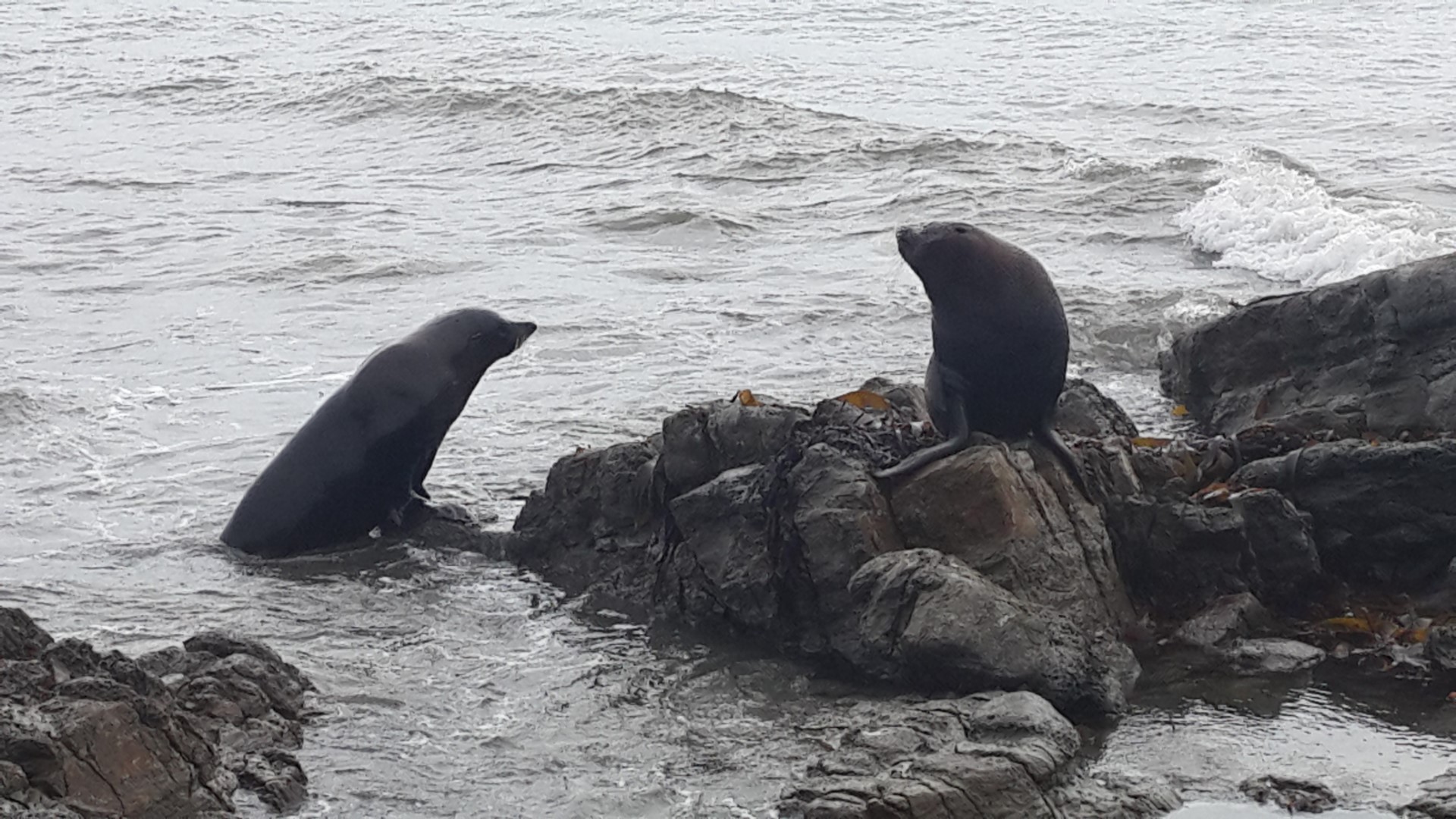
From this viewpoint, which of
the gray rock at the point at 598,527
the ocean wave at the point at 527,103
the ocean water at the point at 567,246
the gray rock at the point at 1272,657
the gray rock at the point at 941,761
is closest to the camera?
the gray rock at the point at 941,761

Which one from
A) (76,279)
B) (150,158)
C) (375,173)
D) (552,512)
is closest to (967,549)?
(552,512)

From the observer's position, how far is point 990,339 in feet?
26.7

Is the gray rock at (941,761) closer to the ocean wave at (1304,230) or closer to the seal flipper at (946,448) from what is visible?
the seal flipper at (946,448)

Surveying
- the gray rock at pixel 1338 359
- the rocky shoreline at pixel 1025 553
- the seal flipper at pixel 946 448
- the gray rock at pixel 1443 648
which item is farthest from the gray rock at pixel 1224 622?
the gray rock at pixel 1338 359

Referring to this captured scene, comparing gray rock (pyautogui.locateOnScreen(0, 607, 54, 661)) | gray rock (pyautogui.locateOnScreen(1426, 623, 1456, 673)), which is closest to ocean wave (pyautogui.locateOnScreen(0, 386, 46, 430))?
gray rock (pyautogui.locateOnScreen(0, 607, 54, 661))

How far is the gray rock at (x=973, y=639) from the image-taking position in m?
6.68

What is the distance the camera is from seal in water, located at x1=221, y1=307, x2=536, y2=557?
31.4ft

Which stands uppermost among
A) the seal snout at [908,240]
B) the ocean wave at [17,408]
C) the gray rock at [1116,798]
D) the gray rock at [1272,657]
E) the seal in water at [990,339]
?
the seal snout at [908,240]

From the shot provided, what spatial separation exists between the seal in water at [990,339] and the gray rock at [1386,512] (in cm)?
116

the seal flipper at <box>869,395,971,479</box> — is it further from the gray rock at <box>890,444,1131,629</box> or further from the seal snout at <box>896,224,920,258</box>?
the seal snout at <box>896,224,920,258</box>

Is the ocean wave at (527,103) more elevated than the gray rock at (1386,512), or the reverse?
the gray rock at (1386,512)

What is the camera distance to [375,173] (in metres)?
22.1

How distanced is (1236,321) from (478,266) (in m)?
8.09

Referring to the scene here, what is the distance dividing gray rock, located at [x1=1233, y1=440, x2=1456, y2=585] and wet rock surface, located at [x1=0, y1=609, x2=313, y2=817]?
4.57 meters
